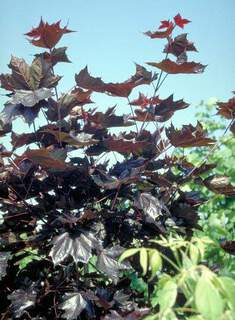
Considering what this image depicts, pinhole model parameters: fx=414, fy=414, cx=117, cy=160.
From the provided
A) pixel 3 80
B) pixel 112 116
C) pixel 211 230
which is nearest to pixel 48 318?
pixel 112 116

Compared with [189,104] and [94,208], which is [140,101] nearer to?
[189,104]

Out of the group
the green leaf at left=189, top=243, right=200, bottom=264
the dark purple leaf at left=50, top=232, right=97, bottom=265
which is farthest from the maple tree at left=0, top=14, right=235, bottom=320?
the green leaf at left=189, top=243, right=200, bottom=264

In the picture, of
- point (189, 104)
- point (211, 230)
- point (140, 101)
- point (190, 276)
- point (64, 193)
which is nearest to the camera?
point (190, 276)

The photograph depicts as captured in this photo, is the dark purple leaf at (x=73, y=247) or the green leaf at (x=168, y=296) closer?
the green leaf at (x=168, y=296)

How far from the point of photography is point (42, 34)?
2.53 m

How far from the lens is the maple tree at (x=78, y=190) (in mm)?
2223

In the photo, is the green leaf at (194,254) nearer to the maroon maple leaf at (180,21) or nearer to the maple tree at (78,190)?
the maple tree at (78,190)

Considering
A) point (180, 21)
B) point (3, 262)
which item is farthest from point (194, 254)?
point (180, 21)

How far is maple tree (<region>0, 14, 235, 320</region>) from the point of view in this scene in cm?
222

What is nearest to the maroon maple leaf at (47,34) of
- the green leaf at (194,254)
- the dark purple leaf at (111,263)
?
the dark purple leaf at (111,263)

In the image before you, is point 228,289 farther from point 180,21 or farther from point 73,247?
point 180,21

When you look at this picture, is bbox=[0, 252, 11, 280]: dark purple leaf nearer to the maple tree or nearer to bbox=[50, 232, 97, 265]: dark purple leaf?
the maple tree

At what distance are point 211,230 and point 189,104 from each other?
88.7 inches

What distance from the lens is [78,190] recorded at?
251cm
